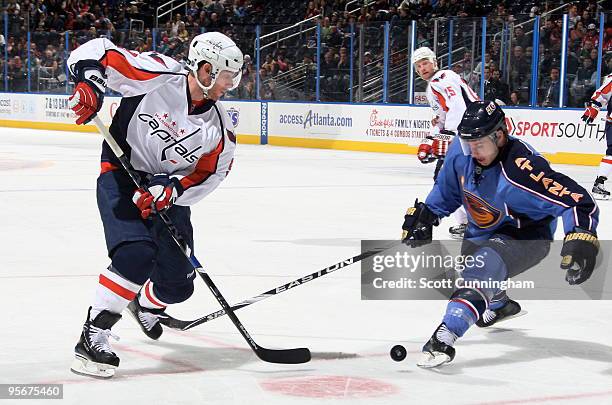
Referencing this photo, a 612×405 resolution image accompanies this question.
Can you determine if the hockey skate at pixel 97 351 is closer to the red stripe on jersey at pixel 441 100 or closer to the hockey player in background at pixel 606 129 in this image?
the red stripe on jersey at pixel 441 100

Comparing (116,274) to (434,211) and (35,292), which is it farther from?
(35,292)

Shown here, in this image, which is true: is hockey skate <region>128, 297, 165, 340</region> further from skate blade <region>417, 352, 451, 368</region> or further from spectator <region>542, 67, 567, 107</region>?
spectator <region>542, 67, 567, 107</region>

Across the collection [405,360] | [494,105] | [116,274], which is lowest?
[405,360]

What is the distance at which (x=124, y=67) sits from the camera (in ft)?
12.2

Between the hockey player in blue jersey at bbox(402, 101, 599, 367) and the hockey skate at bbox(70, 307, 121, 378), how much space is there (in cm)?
104

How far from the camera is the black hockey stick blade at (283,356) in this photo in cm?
362

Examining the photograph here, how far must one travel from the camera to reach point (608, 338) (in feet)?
13.5

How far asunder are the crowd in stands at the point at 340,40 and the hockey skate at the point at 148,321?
400 inches

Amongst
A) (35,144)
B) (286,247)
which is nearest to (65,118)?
(35,144)

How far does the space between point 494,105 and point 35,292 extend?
2363 millimetres

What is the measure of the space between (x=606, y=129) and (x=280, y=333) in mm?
6927

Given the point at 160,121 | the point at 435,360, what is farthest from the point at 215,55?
the point at 435,360

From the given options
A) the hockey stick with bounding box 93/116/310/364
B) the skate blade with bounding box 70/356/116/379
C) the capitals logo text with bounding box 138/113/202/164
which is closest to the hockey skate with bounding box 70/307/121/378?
the skate blade with bounding box 70/356/116/379

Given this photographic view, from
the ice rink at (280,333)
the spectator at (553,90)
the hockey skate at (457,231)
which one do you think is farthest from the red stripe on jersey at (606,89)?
the hockey skate at (457,231)
